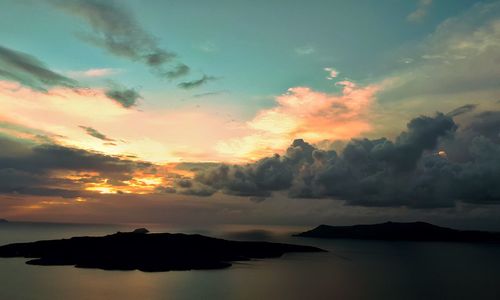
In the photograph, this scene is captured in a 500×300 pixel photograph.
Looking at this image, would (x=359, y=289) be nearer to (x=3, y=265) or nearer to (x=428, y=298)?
(x=428, y=298)

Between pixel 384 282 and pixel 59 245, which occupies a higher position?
pixel 59 245

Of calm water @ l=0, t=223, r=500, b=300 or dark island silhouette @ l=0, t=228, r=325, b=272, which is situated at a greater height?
dark island silhouette @ l=0, t=228, r=325, b=272

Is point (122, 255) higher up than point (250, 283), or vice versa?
point (122, 255)

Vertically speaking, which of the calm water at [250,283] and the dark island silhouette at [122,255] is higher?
the dark island silhouette at [122,255]

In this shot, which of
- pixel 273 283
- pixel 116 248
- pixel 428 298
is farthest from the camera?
pixel 116 248

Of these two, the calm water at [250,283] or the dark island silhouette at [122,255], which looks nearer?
the calm water at [250,283]

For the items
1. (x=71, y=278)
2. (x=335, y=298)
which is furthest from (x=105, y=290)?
(x=335, y=298)

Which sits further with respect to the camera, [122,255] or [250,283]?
[122,255]

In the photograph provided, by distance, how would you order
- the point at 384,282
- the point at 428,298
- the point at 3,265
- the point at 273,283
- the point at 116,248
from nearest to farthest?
the point at 428,298 → the point at 273,283 → the point at 384,282 → the point at 3,265 → the point at 116,248

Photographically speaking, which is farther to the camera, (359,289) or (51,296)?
(359,289)

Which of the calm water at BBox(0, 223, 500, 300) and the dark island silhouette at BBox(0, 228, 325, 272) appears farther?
the dark island silhouette at BBox(0, 228, 325, 272)
